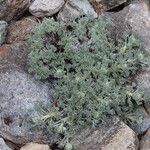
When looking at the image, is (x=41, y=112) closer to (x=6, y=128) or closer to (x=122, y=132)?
(x=6, y=128)

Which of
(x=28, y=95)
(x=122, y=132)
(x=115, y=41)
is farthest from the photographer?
(x=115, y=41)

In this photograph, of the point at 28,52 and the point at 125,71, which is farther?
the point at 28,52

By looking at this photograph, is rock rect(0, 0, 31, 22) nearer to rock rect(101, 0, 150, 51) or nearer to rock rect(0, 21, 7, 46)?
rock rect(0, 21, 7, 46)

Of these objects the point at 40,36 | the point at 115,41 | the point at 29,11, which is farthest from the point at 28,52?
the point at 115,41

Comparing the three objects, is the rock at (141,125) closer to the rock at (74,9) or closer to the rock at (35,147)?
the rock at (35,147)

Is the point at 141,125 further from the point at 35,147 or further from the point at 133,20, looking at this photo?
the point at 133,20

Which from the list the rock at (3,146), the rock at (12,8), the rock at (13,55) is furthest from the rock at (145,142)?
the rock at (12,8)

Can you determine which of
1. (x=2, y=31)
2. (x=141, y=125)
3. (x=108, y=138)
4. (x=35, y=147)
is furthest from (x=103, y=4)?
(x=35, y=147)
